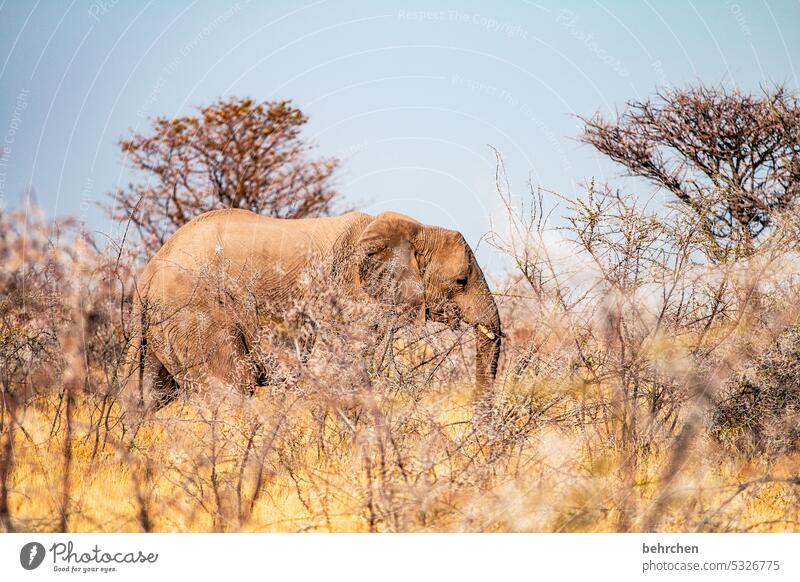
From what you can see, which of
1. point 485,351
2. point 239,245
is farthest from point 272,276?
point 485,351

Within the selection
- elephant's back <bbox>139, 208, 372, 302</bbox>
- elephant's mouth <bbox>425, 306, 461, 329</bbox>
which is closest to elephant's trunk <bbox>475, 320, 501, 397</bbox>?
elephant's mouth <bbox>425, 306, 461, 329</bbox>

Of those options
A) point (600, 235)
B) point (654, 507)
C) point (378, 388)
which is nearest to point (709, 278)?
point (600, 235)

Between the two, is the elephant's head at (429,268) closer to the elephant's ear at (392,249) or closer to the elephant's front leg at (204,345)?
the elephant's ear at (392,249)

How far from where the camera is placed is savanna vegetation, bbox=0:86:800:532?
5484 millimetres

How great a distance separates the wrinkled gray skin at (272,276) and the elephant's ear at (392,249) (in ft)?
0.04

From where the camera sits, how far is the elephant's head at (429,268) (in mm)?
9875

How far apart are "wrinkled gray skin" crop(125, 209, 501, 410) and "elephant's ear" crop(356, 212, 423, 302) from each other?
1 cm

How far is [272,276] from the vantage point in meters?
9.92

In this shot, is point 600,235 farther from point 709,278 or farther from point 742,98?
point 742,98

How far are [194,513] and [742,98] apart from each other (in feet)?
24.0

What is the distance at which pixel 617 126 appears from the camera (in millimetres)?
11023

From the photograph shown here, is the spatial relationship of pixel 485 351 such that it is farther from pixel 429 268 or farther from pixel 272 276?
pixel 272 276

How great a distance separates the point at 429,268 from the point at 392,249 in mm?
498

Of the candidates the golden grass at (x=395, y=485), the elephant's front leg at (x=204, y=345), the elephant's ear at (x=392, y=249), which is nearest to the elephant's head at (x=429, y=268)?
the elephant's ear at (x=392, y=249)
